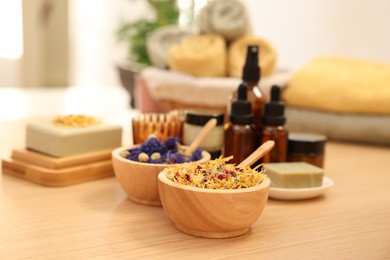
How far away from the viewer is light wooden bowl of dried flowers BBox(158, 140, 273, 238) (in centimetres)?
51

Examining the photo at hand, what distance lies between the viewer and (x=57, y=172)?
695 millimetres

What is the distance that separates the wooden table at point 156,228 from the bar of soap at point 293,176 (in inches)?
0.9

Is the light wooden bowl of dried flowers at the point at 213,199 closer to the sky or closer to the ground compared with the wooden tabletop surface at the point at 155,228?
closer to the sky

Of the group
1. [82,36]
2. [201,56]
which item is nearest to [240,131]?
[201,56]

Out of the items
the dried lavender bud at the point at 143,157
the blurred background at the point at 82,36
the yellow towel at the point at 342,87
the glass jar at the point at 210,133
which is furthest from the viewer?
the blurred background at the point at 82,36

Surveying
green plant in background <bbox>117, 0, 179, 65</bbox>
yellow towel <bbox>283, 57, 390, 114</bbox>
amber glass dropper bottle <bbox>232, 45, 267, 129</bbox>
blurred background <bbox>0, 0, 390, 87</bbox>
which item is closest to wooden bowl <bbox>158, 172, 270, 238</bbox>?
amber glass dropper bottle <bbox>232, 45, 267, 129</bbox>

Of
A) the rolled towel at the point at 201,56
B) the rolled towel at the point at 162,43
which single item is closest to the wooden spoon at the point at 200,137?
the rolled towel at the point at 201,56

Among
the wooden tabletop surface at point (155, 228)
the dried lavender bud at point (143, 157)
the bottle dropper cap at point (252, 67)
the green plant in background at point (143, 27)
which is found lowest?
the wooden tabletop surface at point (155, 228)

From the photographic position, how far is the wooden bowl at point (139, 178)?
0.60 meters

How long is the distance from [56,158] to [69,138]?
30mm

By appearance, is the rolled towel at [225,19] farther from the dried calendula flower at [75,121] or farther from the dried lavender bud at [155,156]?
the dried lavender bud at [155,156]

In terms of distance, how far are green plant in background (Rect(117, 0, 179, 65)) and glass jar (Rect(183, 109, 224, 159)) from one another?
708mm

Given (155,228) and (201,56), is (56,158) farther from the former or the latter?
(201,56)

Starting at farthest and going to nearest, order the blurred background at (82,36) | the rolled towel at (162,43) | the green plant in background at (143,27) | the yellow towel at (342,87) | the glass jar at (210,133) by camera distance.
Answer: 1. the blurred background at (82,36)
2. the green plant in background at (143,27)
3. the rolled towel at (162,43)
4. the yellow towel at (342,87)
5. the glass jar at (210,133)
